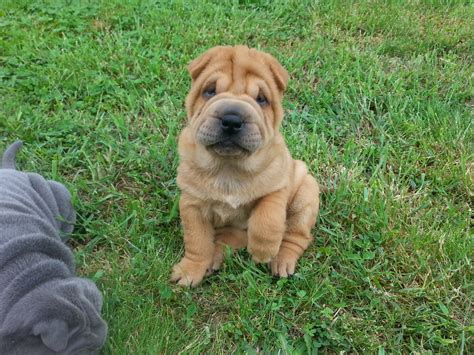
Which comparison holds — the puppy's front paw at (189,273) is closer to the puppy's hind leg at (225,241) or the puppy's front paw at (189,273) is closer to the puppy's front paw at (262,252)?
the puppy's hind leg at (225,241)

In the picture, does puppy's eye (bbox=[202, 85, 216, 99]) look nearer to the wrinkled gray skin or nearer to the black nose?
the black nose

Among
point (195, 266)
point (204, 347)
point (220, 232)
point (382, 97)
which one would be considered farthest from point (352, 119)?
Answer: point (204, 347)

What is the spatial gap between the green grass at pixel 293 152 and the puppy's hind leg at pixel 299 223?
0.10 metres

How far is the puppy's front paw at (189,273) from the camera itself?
10.1 ft

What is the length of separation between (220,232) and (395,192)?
1.31 m

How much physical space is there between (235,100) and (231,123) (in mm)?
154

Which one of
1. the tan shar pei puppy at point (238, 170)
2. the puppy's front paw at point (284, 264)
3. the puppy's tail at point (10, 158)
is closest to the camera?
the tan shar pei puppy at point (238, 170)

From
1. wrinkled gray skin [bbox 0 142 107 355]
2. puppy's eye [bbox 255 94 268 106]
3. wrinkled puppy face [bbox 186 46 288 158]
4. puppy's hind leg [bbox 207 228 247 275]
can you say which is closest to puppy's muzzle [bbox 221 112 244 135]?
wrinkled puppy face [bbox 186 46 288 158]

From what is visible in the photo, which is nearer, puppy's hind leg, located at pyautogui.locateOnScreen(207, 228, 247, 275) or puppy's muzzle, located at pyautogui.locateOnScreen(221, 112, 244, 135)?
puppy's muzzle, located at pyautogui.locateOnScreen(221, 112, 244, 135)

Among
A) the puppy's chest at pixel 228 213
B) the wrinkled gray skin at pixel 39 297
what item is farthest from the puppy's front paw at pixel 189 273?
the wrinkled gray skin at pixel 39 297

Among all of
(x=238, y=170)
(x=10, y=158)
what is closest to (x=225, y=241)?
(x=238, y=170)

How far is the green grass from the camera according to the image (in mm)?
2910

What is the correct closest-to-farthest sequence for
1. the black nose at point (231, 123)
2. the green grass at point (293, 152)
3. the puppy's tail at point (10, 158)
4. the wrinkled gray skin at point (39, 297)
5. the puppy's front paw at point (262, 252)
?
the wrinkled gray skin at point (39, 297), the black nose at point (231, 123), the green grass at point (293, 152), the puppy's front paw at point (262, 252), the puppy's tail at point (10, 158)

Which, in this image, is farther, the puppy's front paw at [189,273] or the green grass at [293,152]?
the puppy's front paw at [189,273]
